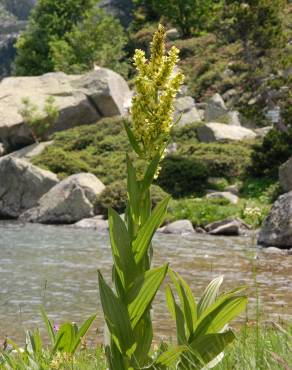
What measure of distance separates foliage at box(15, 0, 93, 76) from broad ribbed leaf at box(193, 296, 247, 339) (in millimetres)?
53146

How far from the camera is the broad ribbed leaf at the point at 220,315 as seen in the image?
350cm

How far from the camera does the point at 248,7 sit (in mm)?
30266

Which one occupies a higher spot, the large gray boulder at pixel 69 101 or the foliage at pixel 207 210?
the large gray boulder at pixel 69 101

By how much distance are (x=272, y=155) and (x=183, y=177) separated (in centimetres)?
384

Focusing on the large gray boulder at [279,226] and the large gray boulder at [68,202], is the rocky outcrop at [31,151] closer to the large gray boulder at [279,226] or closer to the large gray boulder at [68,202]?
the large gray boulder at [68,202]

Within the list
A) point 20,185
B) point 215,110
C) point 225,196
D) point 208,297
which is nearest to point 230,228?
point 225,196

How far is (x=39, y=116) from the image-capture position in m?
36.0

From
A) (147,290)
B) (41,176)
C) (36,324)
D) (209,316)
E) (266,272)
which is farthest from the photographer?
(41,176)

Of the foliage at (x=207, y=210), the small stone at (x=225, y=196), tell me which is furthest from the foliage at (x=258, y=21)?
the foliage at (x=207, y=210)

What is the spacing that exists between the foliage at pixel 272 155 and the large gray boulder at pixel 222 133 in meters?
3.74

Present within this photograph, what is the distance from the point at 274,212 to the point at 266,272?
4809mm

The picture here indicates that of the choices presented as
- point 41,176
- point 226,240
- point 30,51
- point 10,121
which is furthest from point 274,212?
point 30,51

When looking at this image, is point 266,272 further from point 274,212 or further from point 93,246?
point 93,246

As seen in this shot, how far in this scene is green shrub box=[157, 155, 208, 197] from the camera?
27.7 m
